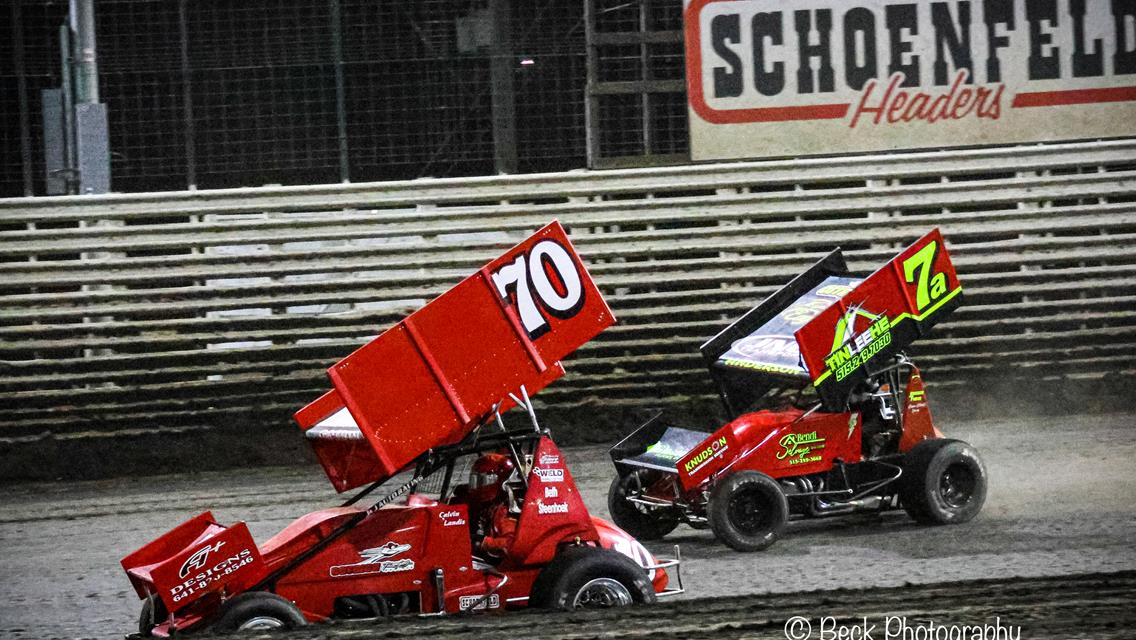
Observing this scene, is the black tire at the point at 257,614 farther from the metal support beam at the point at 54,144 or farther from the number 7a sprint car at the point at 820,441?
the metal support beam at the point at 54,144

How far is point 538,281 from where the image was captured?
22.6 feet

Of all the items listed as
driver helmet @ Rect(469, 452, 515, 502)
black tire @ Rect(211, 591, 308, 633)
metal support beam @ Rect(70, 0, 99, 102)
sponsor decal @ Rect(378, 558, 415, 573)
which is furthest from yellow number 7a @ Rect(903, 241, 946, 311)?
metal support beam @ Rect(70, 0, 99, 102)

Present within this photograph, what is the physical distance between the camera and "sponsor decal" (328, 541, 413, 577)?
6.75 m

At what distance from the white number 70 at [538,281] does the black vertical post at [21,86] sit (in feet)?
26.9

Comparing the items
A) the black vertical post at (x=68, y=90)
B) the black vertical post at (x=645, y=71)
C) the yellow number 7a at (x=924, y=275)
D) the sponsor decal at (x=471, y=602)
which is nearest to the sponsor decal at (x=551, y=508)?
the sponsor decal at (x=471, y=602)

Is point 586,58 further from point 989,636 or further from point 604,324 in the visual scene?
point 989,636

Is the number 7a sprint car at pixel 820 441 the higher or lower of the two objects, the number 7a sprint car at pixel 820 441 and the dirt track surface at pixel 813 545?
the higher

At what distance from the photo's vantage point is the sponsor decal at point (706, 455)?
8.98m

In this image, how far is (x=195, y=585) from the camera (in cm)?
644

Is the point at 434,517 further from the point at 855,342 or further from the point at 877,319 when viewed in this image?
the point at 877,319

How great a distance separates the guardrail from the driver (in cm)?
655

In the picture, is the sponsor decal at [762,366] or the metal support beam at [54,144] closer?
the sponsor decal at [762,366]

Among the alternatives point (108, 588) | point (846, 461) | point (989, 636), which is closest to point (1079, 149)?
point (846, 461)

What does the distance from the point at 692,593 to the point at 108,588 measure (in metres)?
3.69
